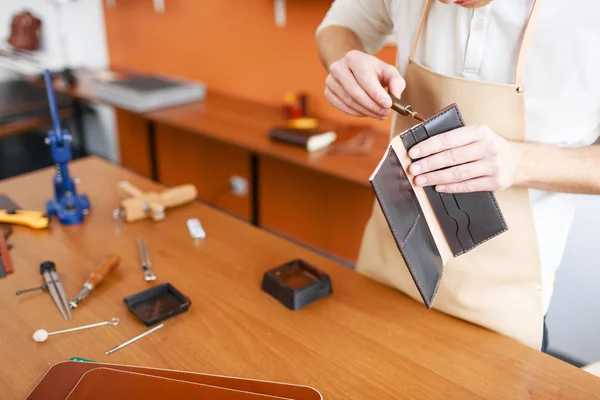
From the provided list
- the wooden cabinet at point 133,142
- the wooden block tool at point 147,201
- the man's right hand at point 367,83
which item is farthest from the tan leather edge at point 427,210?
the wooden cabinet at point 133,142

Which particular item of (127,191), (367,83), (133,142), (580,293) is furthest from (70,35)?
(580,293)

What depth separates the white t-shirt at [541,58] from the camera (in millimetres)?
855

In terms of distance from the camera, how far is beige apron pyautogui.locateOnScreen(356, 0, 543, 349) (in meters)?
0.91

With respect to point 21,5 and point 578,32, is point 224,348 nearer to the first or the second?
point 578,32

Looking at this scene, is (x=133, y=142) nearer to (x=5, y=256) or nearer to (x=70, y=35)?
(x=70, y=35)

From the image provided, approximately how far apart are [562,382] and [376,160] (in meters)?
1.28

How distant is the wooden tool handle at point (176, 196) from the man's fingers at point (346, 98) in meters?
0.55

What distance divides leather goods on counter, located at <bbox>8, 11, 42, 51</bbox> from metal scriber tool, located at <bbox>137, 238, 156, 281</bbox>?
315 centimetres

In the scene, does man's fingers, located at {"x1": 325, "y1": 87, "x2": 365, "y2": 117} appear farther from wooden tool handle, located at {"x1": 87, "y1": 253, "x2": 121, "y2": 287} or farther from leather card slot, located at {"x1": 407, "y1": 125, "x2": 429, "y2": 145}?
wooden tool handle, located at {"x1": 87, "y1": 253, "x2": 121, "y2": 287}

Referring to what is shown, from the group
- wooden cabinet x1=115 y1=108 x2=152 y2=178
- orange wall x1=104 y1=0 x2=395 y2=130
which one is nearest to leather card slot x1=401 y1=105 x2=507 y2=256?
orange wall x1=104 y1=0 x2=395 y2=130

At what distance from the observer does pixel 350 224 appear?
2641 mm

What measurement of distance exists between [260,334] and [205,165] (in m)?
2.45

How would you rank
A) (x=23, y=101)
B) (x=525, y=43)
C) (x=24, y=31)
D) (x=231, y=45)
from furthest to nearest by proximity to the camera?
(x=24, y=31) → (x=23, y=101) → (x=231, y=45) → (x=525, y=43)

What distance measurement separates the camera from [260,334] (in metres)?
0.92
